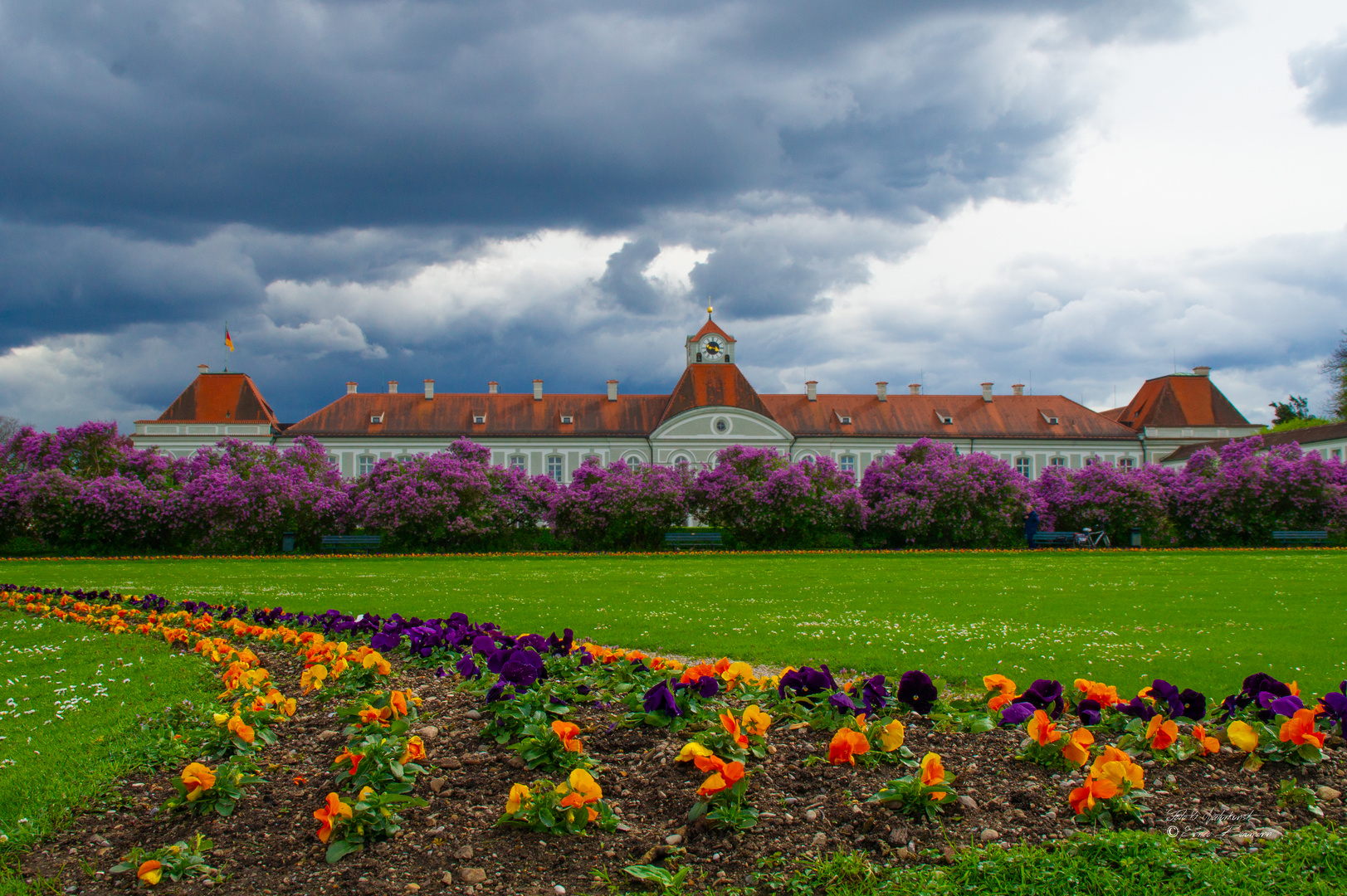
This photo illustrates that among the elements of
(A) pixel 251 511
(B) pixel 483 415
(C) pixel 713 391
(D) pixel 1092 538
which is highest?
(C) pixel 713 391

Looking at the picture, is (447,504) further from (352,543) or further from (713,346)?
(713,346)

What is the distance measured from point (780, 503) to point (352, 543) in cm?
1294

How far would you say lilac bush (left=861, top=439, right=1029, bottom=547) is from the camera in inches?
1010

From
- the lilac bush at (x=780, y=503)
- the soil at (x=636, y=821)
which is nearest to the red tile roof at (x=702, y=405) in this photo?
the lilac bush at (x=780, y=503)

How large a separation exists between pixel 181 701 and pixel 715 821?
3.60 metres

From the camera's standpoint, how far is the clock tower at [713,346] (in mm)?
62188

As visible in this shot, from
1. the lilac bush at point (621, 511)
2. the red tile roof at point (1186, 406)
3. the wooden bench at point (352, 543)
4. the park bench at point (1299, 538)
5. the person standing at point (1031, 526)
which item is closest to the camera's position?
the wooden bench at point (352, 543)

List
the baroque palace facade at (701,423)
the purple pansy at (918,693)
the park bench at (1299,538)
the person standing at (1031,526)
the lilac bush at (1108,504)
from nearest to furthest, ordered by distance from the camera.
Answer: the purple pansy at (918,693) → the person standing at (1031,526) → the park bench at (1299,538) → the lilac bush at (1108,504) → the baroque palace facade at (701,423)

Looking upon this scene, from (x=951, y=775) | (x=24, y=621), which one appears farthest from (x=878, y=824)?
(x=24, y=621)

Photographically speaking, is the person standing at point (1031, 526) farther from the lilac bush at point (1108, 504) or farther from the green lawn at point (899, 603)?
the green lawn at point (899, 603)

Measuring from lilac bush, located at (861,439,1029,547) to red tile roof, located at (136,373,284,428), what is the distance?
152ft

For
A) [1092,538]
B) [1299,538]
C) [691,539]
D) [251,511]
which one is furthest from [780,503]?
[1299,538]

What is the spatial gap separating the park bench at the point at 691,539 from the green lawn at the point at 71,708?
18.3 meters

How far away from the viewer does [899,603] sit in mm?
10969
